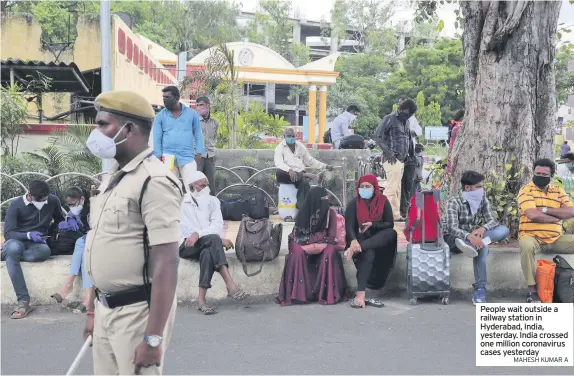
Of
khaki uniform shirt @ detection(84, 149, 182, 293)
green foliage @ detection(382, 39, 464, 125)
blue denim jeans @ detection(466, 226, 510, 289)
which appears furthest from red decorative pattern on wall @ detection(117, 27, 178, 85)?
green foliage @ detection(382, 39, 464, 125)

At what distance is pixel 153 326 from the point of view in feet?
9.32

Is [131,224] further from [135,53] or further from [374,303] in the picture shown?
[135,53]

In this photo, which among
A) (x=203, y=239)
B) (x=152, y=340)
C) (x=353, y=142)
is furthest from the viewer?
(x=353, y=142)

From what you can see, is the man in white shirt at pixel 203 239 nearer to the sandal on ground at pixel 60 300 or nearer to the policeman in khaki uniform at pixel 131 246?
the sandal on ground at pixel 60 300

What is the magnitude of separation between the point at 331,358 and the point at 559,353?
178 centimetres

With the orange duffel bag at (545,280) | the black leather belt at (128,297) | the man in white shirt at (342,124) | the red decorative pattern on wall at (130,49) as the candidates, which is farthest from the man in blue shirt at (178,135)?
the red decorative pattern on wall at (130,49)

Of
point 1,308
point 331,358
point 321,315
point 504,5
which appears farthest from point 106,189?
point 504,5

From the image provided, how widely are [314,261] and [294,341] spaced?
1.44 metres

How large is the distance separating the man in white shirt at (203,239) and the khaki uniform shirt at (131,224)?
3870mm

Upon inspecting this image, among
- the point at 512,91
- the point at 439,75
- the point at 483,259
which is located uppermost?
the point at 439,75

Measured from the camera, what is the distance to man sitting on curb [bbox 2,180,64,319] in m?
6.79

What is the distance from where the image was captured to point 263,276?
7.33 metres

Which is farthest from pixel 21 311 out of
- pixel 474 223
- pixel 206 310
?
pixel 474 223
